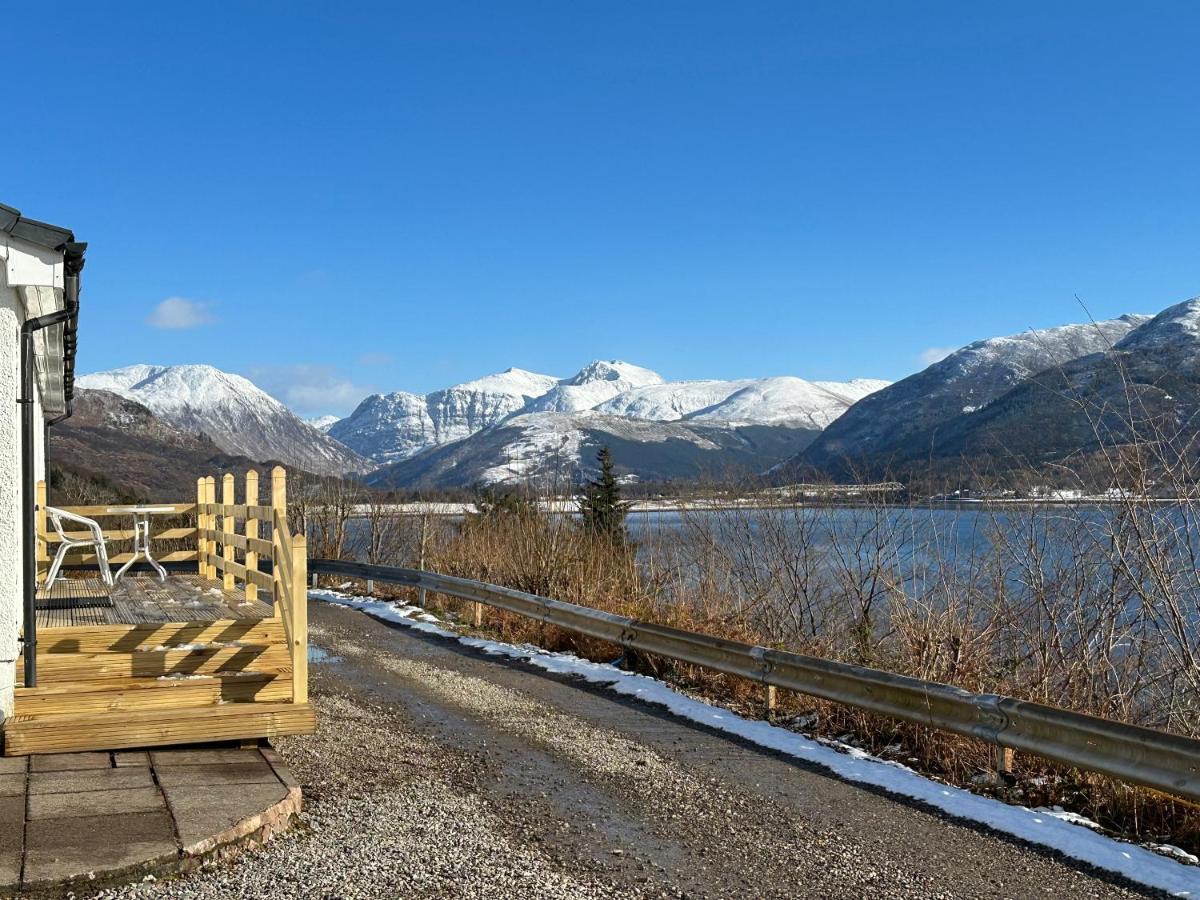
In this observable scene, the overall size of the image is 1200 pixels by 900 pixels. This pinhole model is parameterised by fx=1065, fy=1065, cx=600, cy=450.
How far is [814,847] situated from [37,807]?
154 inches

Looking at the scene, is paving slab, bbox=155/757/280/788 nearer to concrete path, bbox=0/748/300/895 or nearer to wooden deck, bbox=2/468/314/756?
concrete path, bbox=0/748/300/895

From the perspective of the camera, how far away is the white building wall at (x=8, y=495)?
6516 mm

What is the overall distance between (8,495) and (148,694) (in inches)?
59.1

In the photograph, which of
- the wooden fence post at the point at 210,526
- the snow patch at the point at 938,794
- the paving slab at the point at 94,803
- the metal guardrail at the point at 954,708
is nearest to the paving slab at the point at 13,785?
the paving slab at the point at 94,803

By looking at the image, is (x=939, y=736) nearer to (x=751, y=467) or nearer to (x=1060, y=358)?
(x=1060, y=358)

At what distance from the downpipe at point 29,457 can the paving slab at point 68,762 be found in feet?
2.24

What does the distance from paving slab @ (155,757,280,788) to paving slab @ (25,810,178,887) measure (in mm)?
555

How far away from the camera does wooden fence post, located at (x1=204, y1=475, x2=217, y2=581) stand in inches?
494

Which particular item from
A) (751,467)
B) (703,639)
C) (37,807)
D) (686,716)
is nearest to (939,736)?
(686,716)

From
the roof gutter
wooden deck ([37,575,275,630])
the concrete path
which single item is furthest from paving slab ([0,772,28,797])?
wooden deck ([37,575,275,630])

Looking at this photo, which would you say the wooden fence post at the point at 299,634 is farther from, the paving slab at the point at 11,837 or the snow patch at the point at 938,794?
the snow patch at the point at 938,794

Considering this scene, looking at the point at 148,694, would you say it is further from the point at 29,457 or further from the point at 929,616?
the point at 929,616

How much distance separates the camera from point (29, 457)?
22.1 ft

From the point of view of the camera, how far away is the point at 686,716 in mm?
9211
